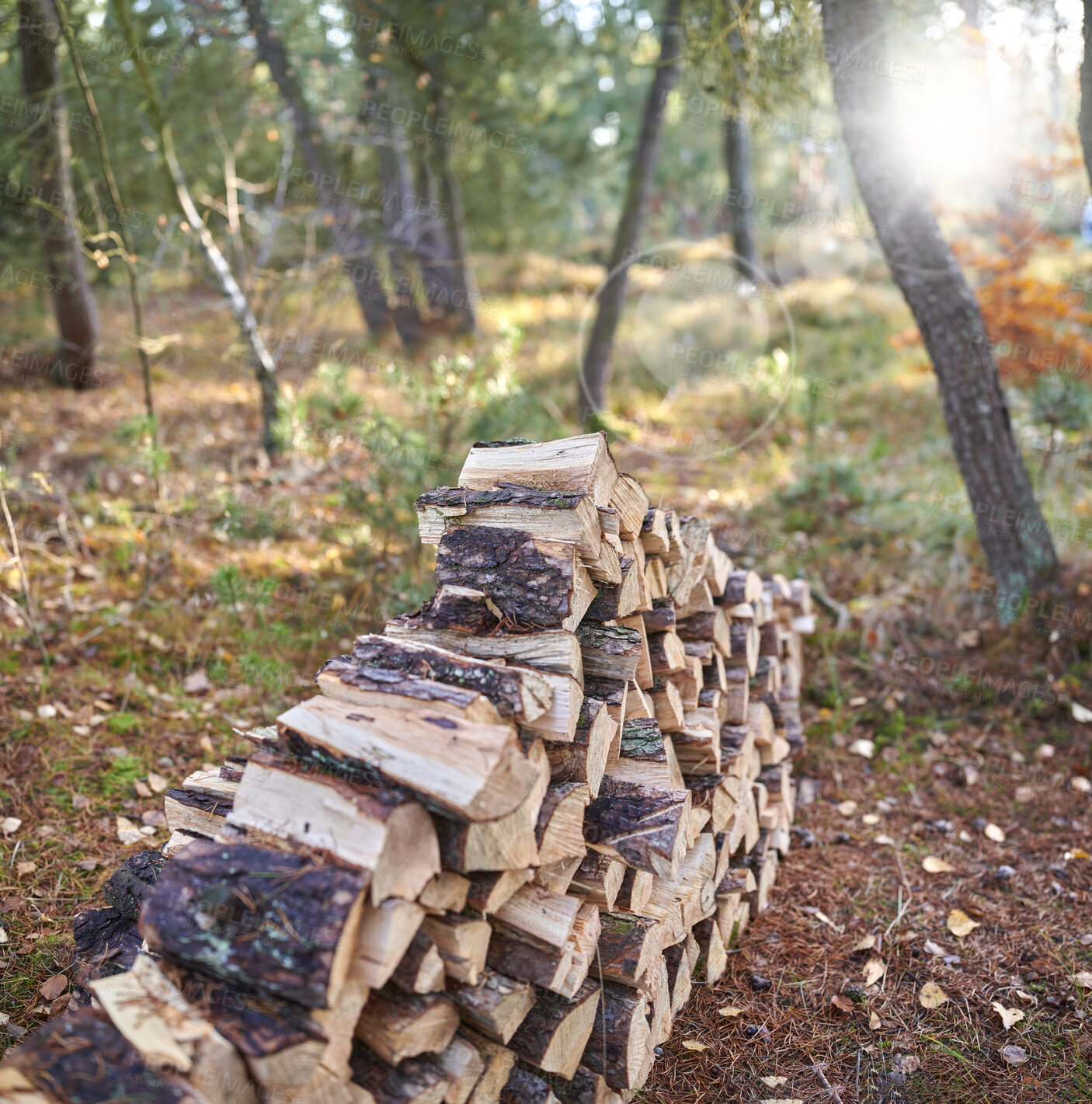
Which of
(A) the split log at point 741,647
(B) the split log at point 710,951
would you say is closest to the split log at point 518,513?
(A) the split log at point 741,647

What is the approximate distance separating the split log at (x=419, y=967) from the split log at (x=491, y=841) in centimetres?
17

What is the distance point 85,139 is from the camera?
8.93m

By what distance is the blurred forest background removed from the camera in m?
4.16

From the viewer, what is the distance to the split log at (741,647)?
3.40 meters

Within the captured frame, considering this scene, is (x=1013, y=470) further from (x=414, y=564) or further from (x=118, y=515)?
(x=118, y=515)

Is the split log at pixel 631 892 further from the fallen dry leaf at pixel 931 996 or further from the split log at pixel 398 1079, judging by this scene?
the fallen dry leaf at pixel 931 996

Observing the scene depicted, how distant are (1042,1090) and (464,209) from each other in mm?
12535

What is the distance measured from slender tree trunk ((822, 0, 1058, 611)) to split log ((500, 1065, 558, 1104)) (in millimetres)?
3927

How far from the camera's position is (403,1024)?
5.66 feet

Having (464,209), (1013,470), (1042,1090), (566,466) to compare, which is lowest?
(1042,1090)

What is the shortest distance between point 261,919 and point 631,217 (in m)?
6.90

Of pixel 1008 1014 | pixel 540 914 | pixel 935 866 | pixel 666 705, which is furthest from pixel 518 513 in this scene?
pixel 935 866

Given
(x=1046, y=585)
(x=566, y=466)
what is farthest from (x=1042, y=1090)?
(x=1046, y=585)

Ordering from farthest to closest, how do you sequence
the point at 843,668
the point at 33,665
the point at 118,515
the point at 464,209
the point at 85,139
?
the point at 464,209 < the point at 85,139 < the point at 843,668 < the point at 118,515 < the point at 33,665
